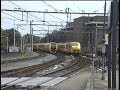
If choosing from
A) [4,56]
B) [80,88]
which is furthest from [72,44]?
[80,88]

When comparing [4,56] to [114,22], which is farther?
[4,56]

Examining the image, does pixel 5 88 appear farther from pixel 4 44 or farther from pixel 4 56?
pixel 4 44

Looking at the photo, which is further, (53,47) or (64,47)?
(53,47)

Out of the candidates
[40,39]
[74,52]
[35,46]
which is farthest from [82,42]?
[40,39]

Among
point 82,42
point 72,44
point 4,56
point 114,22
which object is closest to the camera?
point 114,22

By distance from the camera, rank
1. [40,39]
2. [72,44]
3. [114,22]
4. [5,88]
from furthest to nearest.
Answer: [40,39]
[72,44]
[5,88]
[114,22]

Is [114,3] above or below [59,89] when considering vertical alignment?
above

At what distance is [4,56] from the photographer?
54.6 meters

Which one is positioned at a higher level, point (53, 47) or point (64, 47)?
point (64, 47)

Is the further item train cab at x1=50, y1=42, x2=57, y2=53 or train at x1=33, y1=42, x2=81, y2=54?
train cab at x1=50, y1=42, x2=57, y2=53

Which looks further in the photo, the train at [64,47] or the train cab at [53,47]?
the train cab at [53,47]

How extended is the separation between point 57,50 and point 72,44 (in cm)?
1814

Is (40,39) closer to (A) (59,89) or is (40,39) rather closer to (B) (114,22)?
(A) (59,89)

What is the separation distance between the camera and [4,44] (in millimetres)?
100000
